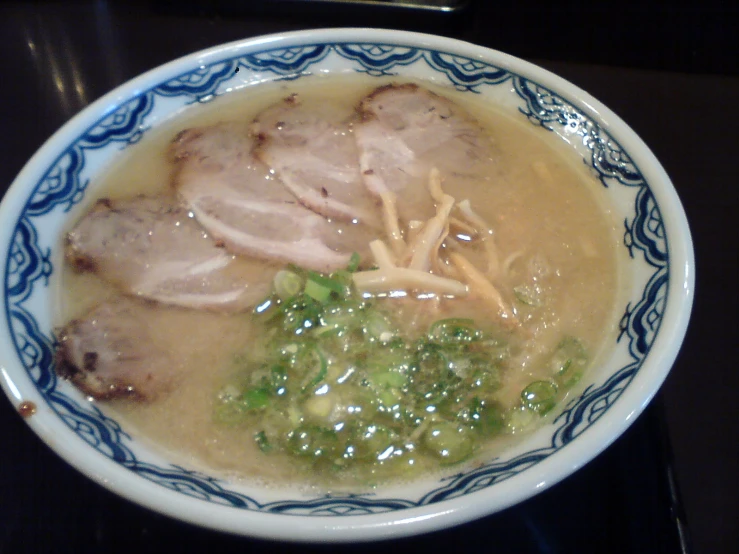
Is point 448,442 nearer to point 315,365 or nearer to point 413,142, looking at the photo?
point 315,365

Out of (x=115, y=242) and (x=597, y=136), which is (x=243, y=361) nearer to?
(x=115, y=242)

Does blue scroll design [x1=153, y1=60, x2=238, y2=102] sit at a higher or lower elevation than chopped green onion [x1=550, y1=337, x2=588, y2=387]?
higher

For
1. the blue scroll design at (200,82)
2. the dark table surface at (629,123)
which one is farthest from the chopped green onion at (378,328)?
the blue scroll design at (200,82)

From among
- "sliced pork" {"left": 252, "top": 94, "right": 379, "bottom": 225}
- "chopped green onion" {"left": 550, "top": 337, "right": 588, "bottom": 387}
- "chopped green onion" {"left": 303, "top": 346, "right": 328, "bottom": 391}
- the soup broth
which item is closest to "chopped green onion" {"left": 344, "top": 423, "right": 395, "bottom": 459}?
the soup broth

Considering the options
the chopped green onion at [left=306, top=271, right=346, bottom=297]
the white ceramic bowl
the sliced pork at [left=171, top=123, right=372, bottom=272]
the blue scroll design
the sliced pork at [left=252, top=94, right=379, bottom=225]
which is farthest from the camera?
the blue scroll design

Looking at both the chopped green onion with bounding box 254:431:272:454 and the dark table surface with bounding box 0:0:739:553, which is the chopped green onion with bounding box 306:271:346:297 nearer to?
the chopped green onion with bounding box 254:431:272:454

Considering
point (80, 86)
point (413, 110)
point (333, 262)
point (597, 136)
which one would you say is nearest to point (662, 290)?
point (597, 136)
